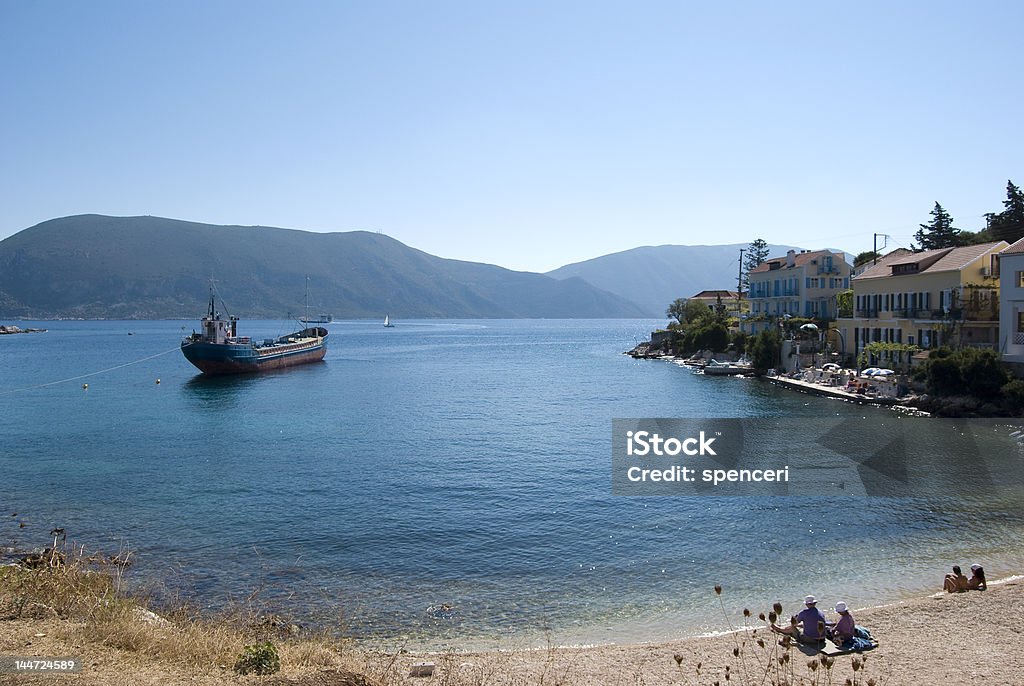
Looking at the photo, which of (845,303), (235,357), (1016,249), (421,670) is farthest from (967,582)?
(235,357)

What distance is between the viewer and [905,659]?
10945 millimetres

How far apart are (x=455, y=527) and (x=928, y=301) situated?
38.4m

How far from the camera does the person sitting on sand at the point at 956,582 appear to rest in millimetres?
13992

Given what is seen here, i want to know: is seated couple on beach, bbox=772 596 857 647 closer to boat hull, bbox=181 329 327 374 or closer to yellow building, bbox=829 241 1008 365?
yellow building, bbox=829 241 1008 365

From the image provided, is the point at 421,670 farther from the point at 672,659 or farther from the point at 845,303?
the point at 845,303

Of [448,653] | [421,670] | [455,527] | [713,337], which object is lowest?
[455,527]

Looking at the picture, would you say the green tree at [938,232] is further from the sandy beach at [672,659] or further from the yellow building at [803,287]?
the sandy beach at [672,659]

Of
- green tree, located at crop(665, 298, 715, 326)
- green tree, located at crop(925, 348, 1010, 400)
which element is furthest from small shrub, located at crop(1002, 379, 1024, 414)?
green tree, located at crop(665, 298, 715, 326)

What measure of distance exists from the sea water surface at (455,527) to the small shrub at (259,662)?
4.34m

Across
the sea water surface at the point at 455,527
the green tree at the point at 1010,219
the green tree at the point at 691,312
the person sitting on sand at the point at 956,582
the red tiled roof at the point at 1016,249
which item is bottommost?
the sea water surface at the point at 455,527

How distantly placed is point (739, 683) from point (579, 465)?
17.8m

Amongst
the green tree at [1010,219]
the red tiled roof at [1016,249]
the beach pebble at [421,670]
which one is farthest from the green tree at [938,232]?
the beach pebble at [421,670]

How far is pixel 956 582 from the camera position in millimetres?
14109

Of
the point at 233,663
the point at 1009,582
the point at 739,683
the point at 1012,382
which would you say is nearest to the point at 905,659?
the point at 739,683
